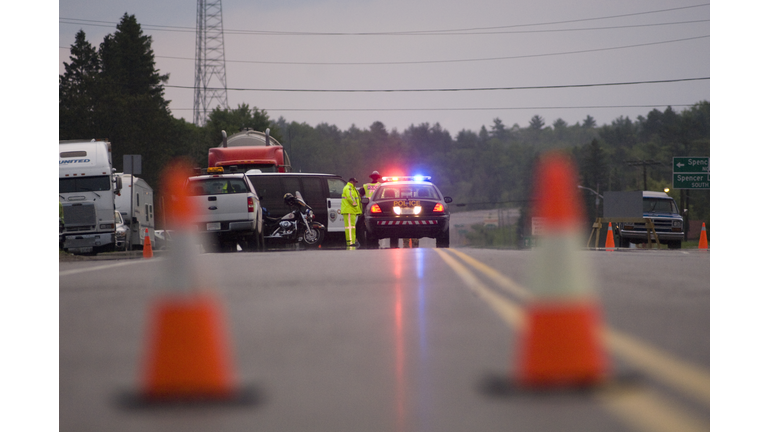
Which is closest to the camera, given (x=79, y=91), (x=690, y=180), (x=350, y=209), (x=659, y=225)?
(x=79, y=91)

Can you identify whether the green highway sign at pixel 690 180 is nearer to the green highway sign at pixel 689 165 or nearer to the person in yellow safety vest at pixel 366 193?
the green highway sign at pixel 689 165

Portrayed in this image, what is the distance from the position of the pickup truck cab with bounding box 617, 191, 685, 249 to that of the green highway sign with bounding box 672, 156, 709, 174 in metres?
4.51

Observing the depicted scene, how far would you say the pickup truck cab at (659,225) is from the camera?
29.0 m

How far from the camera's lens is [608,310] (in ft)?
20.6

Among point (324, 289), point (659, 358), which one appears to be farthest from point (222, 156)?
point (659, 358)

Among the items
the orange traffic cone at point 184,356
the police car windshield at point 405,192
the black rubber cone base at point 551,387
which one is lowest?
the black rubber cone base at point 551,387

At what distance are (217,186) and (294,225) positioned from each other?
202 cm

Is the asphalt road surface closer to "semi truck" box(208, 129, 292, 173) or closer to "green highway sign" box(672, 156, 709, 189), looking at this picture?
"semi truck" box(208, 129, 292, 173)

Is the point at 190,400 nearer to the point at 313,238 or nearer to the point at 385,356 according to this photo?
the point at 385,356

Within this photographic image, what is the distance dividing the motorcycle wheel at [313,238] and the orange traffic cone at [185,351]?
47.3 ft

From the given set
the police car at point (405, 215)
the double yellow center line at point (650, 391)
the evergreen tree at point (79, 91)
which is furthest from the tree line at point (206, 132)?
the police car at point (405, 215)

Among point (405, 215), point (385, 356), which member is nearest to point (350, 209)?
point (405, 215)

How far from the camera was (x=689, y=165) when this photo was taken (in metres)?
34.7

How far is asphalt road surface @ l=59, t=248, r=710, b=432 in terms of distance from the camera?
3920 millimetres
